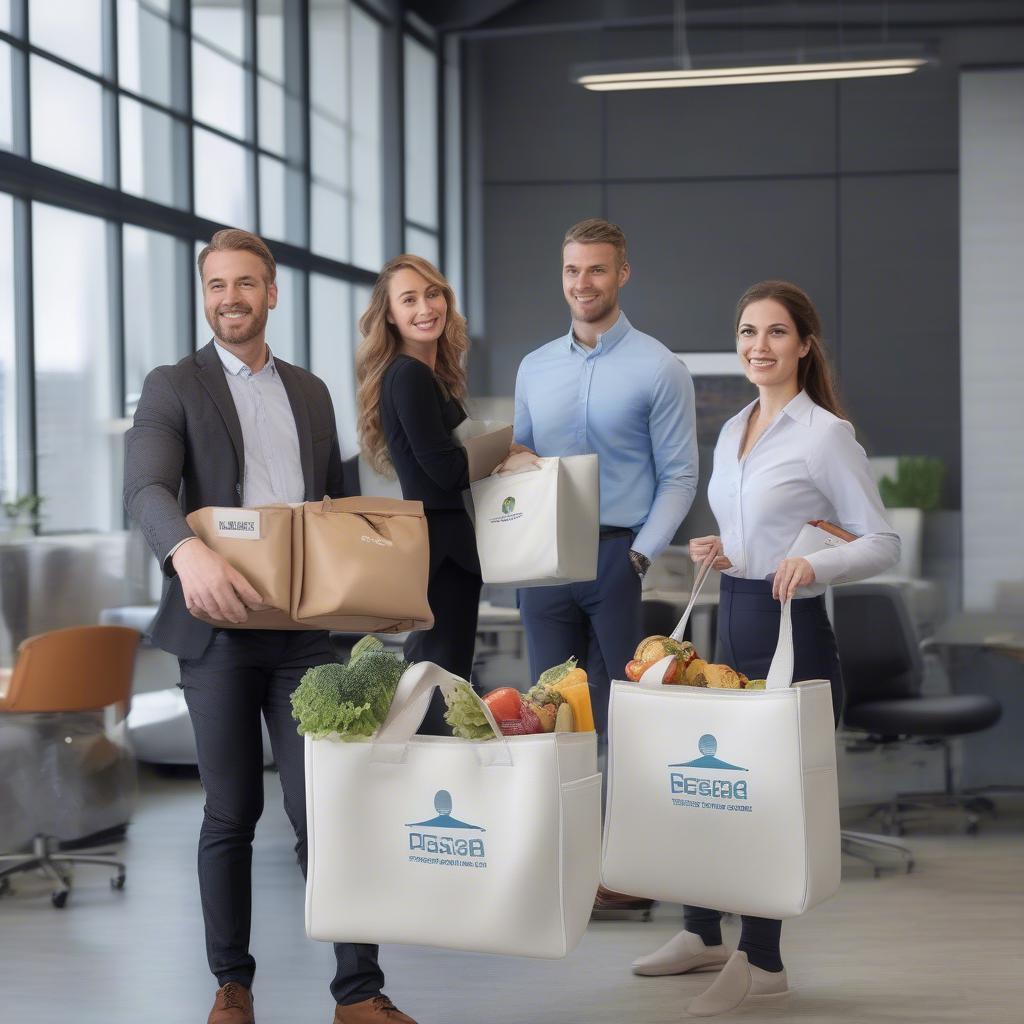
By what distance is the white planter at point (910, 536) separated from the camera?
545cm

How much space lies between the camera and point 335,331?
6.21m

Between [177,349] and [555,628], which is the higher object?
[177,349]

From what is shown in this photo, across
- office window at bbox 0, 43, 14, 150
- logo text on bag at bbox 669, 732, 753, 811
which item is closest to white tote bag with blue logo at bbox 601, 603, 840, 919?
logo text on bag at bbox 669, 732, 753, 811

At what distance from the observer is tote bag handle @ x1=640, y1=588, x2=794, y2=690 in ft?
8.28

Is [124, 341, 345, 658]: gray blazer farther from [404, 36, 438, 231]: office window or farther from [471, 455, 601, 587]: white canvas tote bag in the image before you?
[404, 36, 438, 231]: office window

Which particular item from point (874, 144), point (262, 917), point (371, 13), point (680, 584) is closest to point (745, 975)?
point (262, 917)

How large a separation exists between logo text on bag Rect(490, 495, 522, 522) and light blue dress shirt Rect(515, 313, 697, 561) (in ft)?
1.62

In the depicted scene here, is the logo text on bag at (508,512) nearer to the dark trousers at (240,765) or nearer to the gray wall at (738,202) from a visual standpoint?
the dark trousers at (240,765)

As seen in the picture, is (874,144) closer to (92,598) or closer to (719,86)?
(719,86)

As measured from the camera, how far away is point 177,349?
577cm

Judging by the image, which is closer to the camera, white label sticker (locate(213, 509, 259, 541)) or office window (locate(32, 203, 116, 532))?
white label sticker (locate(213, 509, 259, 541))

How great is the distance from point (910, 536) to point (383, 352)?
307cm

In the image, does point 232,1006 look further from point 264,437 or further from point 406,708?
point 264,437

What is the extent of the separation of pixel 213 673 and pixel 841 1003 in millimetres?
1530
